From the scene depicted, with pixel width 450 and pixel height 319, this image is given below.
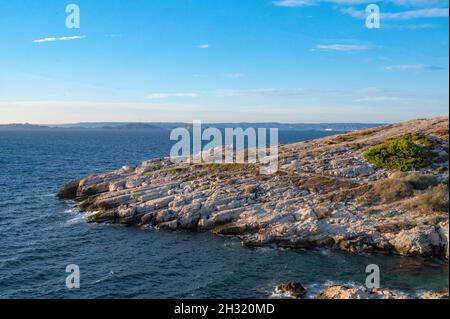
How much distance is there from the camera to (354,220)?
164 ft

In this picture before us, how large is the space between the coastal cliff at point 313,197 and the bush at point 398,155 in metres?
0.13

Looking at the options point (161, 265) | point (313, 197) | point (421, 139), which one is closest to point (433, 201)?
point (313, 197)

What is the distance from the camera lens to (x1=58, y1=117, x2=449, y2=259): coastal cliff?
47312mm

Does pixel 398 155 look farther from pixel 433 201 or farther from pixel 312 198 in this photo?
pixel 312 198

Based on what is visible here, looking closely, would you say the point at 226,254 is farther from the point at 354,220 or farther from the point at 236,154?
the point at 236,154

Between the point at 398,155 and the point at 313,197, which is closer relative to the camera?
the point at 313,197

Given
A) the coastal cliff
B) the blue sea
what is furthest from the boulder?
the coastal cliff

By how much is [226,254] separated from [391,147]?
32663 mm

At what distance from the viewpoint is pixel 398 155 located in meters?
62.6

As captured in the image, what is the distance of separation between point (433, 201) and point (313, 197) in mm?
13937

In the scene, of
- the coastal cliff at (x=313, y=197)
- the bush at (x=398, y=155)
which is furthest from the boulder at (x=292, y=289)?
the bush at (x=398, y=155)

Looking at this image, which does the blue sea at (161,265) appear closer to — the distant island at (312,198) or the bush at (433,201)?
the distant island at (312,198)

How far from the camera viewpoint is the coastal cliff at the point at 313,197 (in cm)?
4731
